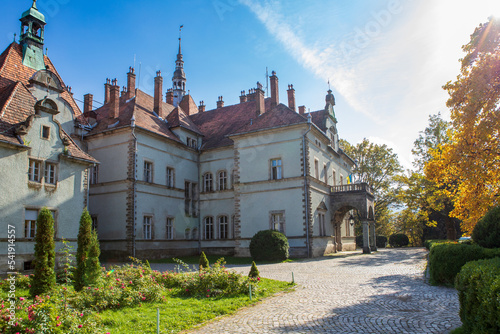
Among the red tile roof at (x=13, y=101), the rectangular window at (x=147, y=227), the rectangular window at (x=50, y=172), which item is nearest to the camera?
the red tile roof at (x=13, y=101)

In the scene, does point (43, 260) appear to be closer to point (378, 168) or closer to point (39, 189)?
point (39, 189)

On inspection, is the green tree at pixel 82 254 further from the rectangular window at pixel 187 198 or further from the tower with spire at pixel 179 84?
the tower with spire at pixel 179 84

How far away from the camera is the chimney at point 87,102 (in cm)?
3338

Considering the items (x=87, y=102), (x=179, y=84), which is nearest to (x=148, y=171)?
(x=87, y=102)

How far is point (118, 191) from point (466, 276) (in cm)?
2510

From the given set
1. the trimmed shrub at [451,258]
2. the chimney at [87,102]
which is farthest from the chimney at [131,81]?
the trimmed shrub at [451,258]

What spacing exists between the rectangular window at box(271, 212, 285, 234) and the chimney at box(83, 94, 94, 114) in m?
18.4

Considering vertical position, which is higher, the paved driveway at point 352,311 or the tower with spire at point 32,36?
the tower with spire at point 32,36

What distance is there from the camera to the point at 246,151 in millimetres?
31438

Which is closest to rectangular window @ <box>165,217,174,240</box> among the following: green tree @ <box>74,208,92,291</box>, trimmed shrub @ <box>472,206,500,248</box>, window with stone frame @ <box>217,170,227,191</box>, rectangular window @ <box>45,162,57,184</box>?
window with stone frame @ <box>217,170,227,191</box>

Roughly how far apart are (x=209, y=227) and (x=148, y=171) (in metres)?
7.97

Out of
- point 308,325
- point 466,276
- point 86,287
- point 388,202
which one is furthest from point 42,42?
point 388,202

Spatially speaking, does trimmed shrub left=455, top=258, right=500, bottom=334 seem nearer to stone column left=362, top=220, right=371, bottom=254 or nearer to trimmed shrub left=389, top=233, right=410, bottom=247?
stone column left=362, top=220, right=371, bottom=254

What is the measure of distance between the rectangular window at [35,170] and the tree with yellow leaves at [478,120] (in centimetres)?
1852
